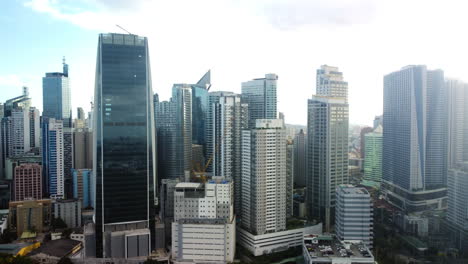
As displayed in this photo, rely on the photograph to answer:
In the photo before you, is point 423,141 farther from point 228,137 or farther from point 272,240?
point 272,240

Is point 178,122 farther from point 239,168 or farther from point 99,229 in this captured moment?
point 99,229

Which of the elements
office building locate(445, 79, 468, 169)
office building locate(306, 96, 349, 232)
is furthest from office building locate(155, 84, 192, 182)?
office building locate(445, 79, 468, 169)

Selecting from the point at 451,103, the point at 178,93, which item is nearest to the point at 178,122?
the point at 178,93

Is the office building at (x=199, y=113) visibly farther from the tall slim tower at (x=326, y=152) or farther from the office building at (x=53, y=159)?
the tall slim tower at (x=326, y=152)

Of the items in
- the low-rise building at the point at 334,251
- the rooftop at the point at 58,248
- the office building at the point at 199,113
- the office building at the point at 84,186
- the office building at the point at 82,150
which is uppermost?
the office building at the point at 199,113

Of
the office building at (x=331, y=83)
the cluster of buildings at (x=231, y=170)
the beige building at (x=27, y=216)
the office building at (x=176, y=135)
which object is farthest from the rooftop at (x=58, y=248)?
the office building at (x=331, y=83)
